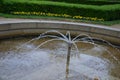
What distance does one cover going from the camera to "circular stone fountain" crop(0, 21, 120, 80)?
18.3 ft

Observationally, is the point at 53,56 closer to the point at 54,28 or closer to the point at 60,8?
the point at 54,28

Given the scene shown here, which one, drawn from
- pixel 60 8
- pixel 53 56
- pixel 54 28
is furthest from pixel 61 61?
pixel 60 8

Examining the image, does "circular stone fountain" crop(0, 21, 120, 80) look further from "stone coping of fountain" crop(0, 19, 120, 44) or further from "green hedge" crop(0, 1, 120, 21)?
"green hedge" crop(0, 1, 120, 21)

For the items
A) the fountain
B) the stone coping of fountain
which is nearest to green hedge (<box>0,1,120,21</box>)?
the stone coping of fountain

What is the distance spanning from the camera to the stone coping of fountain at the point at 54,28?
7.90 meters

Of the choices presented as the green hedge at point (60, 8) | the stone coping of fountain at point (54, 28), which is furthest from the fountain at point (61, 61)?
the green hedge at point (60, 8)

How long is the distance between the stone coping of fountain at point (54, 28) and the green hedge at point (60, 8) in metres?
2.40

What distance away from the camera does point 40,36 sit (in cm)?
836

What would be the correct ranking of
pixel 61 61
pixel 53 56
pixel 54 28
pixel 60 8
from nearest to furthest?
pixel 61 61 < pixel 53 56 < pixel 54 28 < pixel 60 8

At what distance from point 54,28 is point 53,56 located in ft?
6.12

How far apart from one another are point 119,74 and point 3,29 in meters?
3.81

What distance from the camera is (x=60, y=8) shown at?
35.4 ft

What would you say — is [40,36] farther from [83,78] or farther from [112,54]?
[83,78]

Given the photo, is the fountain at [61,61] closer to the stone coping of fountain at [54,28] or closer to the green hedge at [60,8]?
the stone coping of fountain at [54,28]
